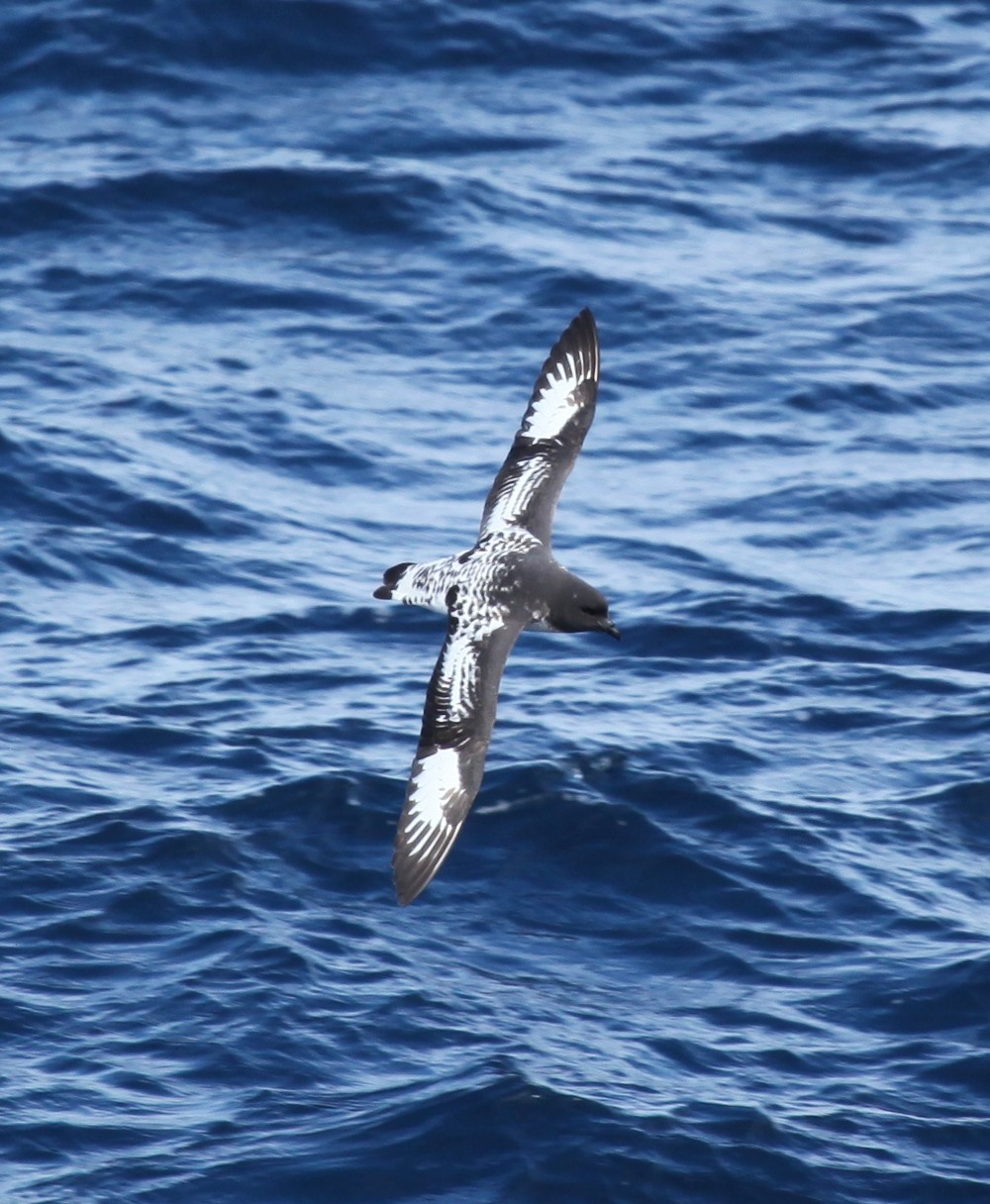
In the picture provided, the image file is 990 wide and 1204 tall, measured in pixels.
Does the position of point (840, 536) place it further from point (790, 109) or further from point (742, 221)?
point (790, 109)

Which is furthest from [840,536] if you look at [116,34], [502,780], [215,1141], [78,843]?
[116,34]

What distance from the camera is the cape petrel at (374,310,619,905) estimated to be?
9312mm

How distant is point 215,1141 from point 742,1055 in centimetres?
253

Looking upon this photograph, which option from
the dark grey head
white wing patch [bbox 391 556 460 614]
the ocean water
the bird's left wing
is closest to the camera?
the bird's left wing

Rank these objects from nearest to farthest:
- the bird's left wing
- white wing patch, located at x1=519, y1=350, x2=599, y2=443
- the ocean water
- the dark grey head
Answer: the bird's left wing, the ocean water, the dark grey head, white wing patch, located at x1=519, y1=350, x2=599, y2=443

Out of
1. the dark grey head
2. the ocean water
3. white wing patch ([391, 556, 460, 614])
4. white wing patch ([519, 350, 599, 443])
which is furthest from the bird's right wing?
the ocean water

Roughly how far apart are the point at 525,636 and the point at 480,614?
390 cm

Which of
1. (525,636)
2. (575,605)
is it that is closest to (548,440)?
(575,605)

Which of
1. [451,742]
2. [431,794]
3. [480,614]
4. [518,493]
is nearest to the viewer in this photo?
[431,794]

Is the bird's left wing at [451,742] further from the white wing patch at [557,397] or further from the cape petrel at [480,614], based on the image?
the white wing patch at [557,397]

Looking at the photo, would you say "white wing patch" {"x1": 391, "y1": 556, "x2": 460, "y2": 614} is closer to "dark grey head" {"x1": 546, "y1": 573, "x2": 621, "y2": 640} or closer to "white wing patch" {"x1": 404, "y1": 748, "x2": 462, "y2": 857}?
"dark grey head" {"x1": 546, "y1": 573, "x2": 621, "y2": 640}

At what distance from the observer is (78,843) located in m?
10.9

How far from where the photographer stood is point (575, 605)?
9.84 meters

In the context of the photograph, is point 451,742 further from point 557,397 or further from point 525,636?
point 525,636
